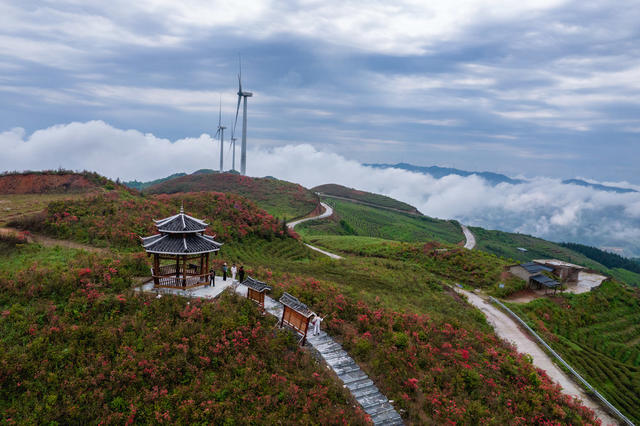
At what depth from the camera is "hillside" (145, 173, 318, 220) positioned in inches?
3799

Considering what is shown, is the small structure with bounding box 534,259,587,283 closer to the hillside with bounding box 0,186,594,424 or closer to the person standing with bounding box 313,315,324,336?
the hillside with bounding box 0,186,594,424

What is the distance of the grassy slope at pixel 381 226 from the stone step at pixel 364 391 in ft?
194

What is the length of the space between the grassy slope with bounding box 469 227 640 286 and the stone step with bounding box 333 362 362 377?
103544 millimetres

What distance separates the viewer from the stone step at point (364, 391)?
15.2 metres

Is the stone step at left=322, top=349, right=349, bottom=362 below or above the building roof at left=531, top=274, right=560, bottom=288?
above

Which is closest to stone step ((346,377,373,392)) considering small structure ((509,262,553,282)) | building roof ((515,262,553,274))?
small structure ((509,262,553,282))

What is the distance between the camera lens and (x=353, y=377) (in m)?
16.2

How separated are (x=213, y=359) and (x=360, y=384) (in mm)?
7091

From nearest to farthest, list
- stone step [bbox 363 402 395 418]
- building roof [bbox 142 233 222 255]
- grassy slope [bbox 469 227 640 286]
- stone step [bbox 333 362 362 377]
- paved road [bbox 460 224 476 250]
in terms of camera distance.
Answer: stone step [bbox 363 402 395 418]
stone step [bbox 333 362 362 377]
building roof [bbox 142 233 222 255]
paved road [bbox 460 224 476 250]
grassy slope [bbox 469 227 640 286]

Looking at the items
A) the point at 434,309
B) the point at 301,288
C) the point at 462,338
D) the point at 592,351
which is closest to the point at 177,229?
the point at 301,288

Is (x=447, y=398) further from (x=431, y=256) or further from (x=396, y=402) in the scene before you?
(x=431, y=256)

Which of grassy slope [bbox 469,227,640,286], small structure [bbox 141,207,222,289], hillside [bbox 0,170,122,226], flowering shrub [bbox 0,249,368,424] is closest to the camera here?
flowering shrub [bbox 0,249,368,424]

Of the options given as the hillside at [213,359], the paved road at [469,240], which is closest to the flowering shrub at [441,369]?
the hillside at [213,359]

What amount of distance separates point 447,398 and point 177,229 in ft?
57.9
